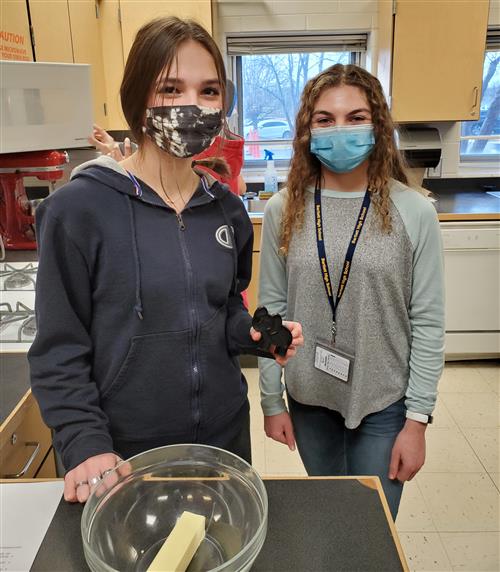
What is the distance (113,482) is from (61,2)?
2.50 m

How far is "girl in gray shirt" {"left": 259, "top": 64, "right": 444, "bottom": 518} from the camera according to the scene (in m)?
1.17

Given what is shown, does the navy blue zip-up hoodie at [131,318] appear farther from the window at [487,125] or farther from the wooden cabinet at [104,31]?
the window at [487,125]

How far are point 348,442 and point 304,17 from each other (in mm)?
2948

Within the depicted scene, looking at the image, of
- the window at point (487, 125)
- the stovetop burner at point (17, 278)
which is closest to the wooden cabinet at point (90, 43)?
the stovetop burner at point (17, 278)

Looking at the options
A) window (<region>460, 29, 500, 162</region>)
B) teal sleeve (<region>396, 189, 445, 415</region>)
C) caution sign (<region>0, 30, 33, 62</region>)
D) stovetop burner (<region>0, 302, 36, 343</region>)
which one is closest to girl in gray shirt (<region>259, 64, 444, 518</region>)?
teal sleeve (<region>396, 189, 445, 415</region>)

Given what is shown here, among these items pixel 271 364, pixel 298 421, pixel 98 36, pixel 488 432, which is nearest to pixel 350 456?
pixel 298 421

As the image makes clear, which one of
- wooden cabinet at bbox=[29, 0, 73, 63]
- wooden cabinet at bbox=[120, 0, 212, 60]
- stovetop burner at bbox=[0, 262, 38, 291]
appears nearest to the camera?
stovetop burner at bbox=[0, 262, 38, 291]

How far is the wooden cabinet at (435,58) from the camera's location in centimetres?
284

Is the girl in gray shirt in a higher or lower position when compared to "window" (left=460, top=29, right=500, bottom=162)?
lower

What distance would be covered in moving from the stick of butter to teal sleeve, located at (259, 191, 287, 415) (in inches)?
24.0

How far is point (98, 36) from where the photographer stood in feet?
9.66

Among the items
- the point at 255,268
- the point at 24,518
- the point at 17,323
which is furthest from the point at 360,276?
the point at 255,268

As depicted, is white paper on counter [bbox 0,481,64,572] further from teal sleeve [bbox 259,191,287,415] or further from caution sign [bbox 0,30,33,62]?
caution sign [bbox 0,30,33,62]

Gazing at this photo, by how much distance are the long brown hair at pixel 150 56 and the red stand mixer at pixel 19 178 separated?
1124 millimetres
